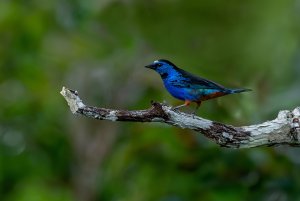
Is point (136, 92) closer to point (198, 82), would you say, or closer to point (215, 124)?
point (215, 124)

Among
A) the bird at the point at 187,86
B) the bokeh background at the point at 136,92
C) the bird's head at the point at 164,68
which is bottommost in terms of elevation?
the bird at the point at 187,86

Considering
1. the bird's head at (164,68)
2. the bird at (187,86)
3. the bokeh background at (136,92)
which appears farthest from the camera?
the bokeh background at (136,92)

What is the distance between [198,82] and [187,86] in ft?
0.16

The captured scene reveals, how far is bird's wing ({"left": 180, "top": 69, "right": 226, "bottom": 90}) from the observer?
11.1ft

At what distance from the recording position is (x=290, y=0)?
7496 mm

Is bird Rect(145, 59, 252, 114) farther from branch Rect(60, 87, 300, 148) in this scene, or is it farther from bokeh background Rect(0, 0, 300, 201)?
bokeh background Rect(0, 0, 300, 201)

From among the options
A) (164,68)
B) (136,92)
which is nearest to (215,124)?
(164,68)

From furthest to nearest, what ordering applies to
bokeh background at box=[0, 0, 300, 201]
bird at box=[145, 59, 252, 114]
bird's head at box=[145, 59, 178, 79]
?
bokeh background at box=[0, 0, 300, 201] < bird's head at box=[145, 59, 178, 79] < bird at box=[145, 59, 252, 114]

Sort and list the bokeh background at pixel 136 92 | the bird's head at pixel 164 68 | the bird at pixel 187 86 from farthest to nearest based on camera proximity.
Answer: the bokeh background at pixel 136 92 → the bird's head at pixel 164 68 → the bird at pixel 187 86

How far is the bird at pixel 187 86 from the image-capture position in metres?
3.38

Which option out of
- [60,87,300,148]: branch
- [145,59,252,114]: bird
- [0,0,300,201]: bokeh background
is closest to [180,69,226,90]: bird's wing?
[145,59,252,114]: bird

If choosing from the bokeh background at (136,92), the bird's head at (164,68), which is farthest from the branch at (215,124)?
the bokeh background at (136,92)

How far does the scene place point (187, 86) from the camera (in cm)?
346

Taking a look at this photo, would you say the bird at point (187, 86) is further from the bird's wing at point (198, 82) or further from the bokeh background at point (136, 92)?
the bokeh background at point (136, 92)
